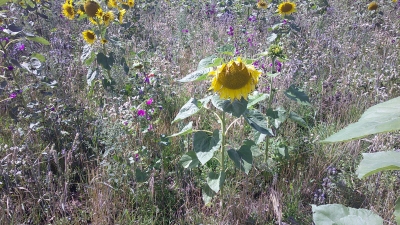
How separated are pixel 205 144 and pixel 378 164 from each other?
117 cm

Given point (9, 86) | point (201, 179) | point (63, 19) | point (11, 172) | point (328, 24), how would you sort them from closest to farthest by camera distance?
point (11, 172)
point (201, 179)
point (9, 86)
point (328, 24)
point (63, 19)

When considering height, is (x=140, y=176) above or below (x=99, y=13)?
below

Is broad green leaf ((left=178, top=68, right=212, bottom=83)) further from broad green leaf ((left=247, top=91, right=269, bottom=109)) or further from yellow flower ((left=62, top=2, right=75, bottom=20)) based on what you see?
yellow flower ((left=62, top=2, right=75, bottom=20))

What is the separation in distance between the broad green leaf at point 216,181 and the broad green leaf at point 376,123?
1.38 metres

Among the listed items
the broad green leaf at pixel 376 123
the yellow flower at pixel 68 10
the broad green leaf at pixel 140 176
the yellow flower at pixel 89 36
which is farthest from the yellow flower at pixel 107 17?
the broad green leaf at pixel 376 123

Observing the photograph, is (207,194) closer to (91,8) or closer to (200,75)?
(200,75)

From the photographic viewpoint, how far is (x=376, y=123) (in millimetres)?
389

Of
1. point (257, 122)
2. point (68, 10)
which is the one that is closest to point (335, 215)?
point (257, 122)

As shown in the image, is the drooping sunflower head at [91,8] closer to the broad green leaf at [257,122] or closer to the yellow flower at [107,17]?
the yellow flower at [107,17]

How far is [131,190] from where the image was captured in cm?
195

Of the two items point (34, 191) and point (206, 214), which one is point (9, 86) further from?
point (206, 214)

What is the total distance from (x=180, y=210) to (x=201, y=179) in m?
0.30

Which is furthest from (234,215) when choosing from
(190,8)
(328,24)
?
(190,8)

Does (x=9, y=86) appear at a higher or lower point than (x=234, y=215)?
higher
